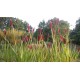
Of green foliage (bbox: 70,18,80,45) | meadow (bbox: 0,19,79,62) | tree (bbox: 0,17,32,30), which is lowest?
meadow (bbox: 0,19,79,62)

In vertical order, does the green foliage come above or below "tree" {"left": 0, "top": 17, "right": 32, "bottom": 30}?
below

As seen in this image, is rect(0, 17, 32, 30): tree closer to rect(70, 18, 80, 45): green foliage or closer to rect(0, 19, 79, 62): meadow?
rect(0, 19, 79, 62): meadow

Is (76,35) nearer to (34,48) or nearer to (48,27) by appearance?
(48,27)

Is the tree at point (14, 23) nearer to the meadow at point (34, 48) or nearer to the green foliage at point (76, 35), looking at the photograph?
the meadow at point (34, 48)

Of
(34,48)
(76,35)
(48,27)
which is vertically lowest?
(34,48)

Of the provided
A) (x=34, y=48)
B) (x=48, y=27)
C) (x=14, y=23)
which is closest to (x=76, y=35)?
(x=48, y=27)

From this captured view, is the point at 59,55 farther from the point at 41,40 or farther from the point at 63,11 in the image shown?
the point at 63,11

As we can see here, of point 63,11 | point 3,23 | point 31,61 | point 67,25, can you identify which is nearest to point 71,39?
point 67,25

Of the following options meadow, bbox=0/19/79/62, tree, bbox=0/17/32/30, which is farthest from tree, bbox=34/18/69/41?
tree, bbox=0/17/32/30

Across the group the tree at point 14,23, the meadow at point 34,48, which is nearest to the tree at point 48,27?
the meadow at point 34,48
